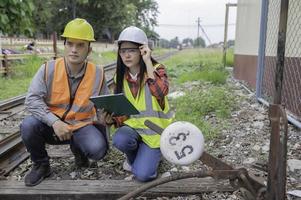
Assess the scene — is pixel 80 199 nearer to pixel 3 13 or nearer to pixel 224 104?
pixel 224 104

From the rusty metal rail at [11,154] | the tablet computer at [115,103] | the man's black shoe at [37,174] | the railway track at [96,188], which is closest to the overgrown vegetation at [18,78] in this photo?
the rusty metal rail at [11,154]

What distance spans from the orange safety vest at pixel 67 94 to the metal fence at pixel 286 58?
6.03 ft

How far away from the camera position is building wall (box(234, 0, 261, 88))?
26.9 ft

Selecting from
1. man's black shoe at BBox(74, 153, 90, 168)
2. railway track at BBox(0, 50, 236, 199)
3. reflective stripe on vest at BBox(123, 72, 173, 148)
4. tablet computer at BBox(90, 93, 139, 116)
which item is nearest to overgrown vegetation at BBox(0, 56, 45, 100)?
man's black shoe at BBox(74, 153, 90, 168)

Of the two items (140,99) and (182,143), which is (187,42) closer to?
(140,99)

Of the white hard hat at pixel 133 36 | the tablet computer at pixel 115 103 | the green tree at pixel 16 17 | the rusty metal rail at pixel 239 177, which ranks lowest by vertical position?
the rusty metal rail at pixel 239 177

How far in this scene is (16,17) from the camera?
8.21m

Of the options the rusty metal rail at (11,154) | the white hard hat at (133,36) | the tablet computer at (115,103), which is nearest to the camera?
the tablet computer at (115,103)

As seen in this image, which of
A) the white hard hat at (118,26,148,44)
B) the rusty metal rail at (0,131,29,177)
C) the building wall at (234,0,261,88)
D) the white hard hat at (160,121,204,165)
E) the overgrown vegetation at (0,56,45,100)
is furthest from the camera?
the overgrown vegetation at (0,56,45,100)

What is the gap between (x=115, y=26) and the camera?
46844 mm

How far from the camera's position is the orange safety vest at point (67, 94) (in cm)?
342

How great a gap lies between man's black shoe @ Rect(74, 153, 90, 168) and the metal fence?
196cm

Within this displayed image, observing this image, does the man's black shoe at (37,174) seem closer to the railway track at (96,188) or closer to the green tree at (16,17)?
the railway track at (96,188)

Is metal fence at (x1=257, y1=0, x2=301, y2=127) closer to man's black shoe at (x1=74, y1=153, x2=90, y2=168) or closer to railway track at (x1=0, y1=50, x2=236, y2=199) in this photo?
railway track at (x1=0, y1=50, x2=236, y2=199)
